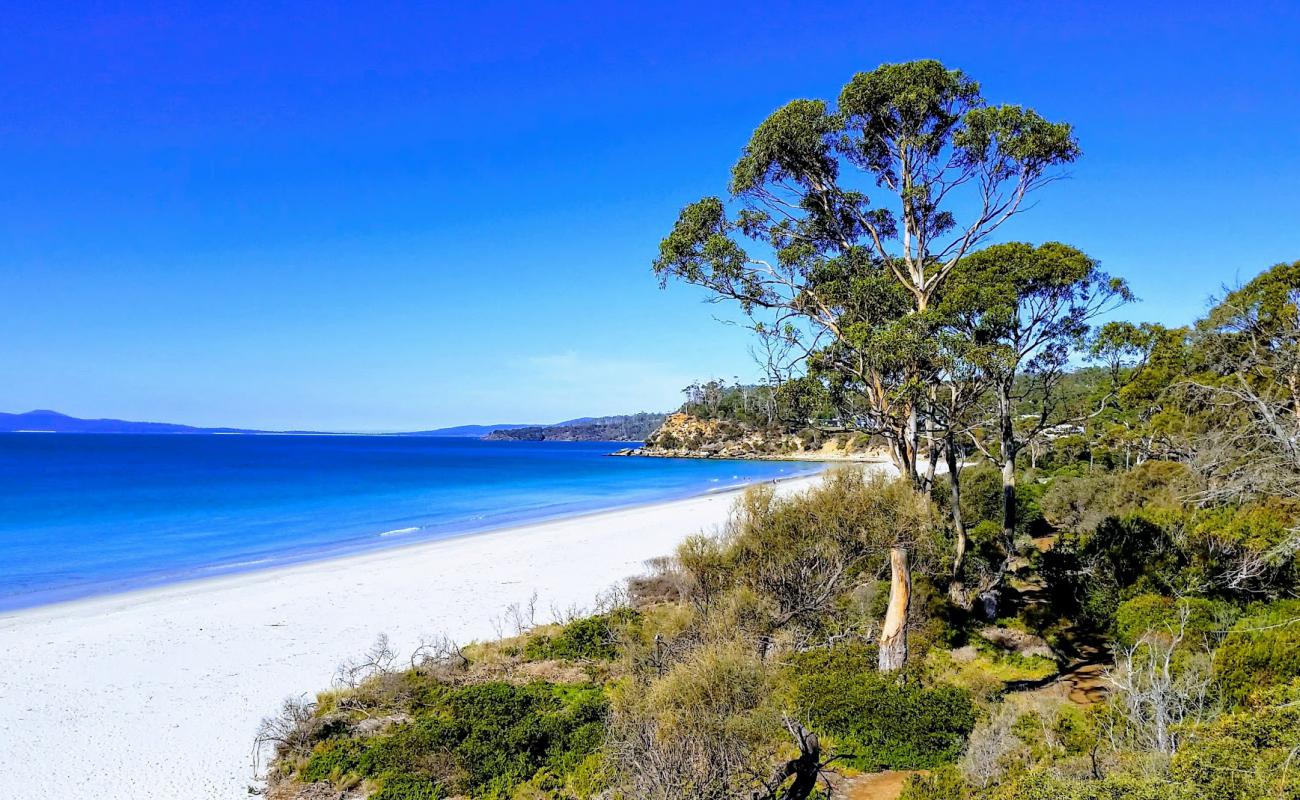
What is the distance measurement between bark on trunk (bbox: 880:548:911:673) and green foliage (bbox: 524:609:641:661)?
4.02 m

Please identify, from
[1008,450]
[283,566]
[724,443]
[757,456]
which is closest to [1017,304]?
[1008,450]

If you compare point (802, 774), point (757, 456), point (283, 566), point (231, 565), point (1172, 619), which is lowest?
point (757, 456)

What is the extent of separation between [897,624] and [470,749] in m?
5.58

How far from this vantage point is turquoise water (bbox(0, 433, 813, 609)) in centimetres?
2328

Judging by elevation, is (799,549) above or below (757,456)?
above

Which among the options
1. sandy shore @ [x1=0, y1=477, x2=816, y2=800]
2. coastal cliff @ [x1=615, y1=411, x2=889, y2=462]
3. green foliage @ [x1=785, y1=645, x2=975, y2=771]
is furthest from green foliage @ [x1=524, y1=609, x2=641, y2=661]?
coastal cliff @ [x1=615, y1=411, x2=889, y2=462]

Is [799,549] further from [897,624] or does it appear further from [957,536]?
[957,536]

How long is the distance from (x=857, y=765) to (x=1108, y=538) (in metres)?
9.55

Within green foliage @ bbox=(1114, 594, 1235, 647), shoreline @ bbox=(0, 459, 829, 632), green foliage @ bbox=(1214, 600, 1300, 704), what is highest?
green foliage @ bbox=(1214, 600, 1300, 704)

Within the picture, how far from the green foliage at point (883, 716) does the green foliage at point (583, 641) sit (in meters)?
3.68

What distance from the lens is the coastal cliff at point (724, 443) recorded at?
104125 mm

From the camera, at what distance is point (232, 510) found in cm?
3869

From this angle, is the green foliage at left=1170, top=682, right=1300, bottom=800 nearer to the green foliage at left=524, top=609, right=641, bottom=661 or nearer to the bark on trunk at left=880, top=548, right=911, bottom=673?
the bark on trunk at left=880, top=548, right=911, bottom=673

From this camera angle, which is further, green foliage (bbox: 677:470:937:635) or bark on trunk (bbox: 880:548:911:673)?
green foliage (bbox: 677:470:937:635)
